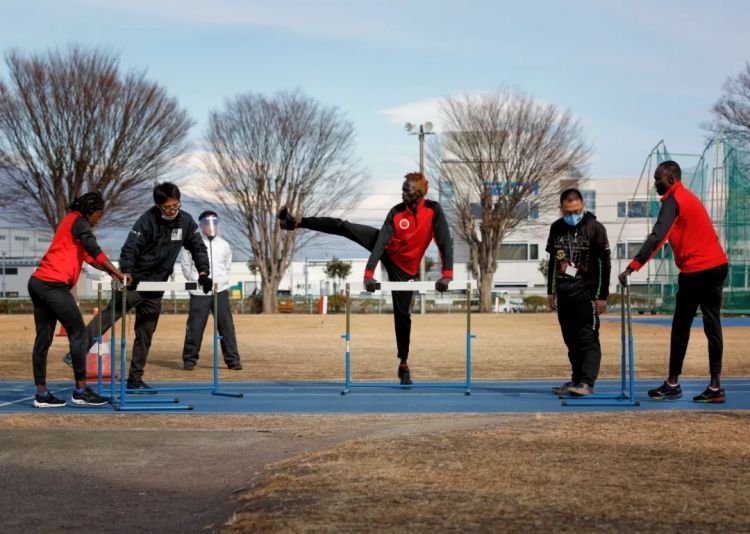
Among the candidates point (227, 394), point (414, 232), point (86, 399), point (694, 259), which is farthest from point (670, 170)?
point (86, 399)

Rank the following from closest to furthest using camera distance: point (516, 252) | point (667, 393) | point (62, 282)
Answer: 1. point (62, 282)
2. point (667, 393)
3. point (516, 252)

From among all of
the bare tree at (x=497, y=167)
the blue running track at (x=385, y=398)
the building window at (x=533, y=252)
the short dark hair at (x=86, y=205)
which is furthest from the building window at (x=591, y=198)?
the short dark hair at (x=86, y=205)

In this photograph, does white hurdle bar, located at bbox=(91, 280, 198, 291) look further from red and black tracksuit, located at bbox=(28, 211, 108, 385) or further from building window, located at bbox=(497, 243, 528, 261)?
building window, located at bbox=(497, 243, 528, 261)

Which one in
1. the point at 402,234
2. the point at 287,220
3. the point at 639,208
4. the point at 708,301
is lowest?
the point at 708,301

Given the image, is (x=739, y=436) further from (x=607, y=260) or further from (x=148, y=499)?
(x=148, y=499)

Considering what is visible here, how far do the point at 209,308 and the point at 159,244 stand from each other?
319 centimetres

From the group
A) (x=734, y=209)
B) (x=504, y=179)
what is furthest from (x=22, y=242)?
(x=734, y=209)

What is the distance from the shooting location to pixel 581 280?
31.0ft

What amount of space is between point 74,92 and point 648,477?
37456mm

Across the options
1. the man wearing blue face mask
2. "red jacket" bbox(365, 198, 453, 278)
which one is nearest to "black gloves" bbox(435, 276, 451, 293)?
"red jacket" bbox(365, 198, 453, 278)

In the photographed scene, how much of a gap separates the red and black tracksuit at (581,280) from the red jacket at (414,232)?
3.59 ft

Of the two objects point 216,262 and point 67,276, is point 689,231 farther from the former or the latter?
point 216,262

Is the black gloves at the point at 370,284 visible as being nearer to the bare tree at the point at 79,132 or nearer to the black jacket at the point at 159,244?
the black jacket at the point at 159,244

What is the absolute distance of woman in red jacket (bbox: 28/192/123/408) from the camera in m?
8.65
